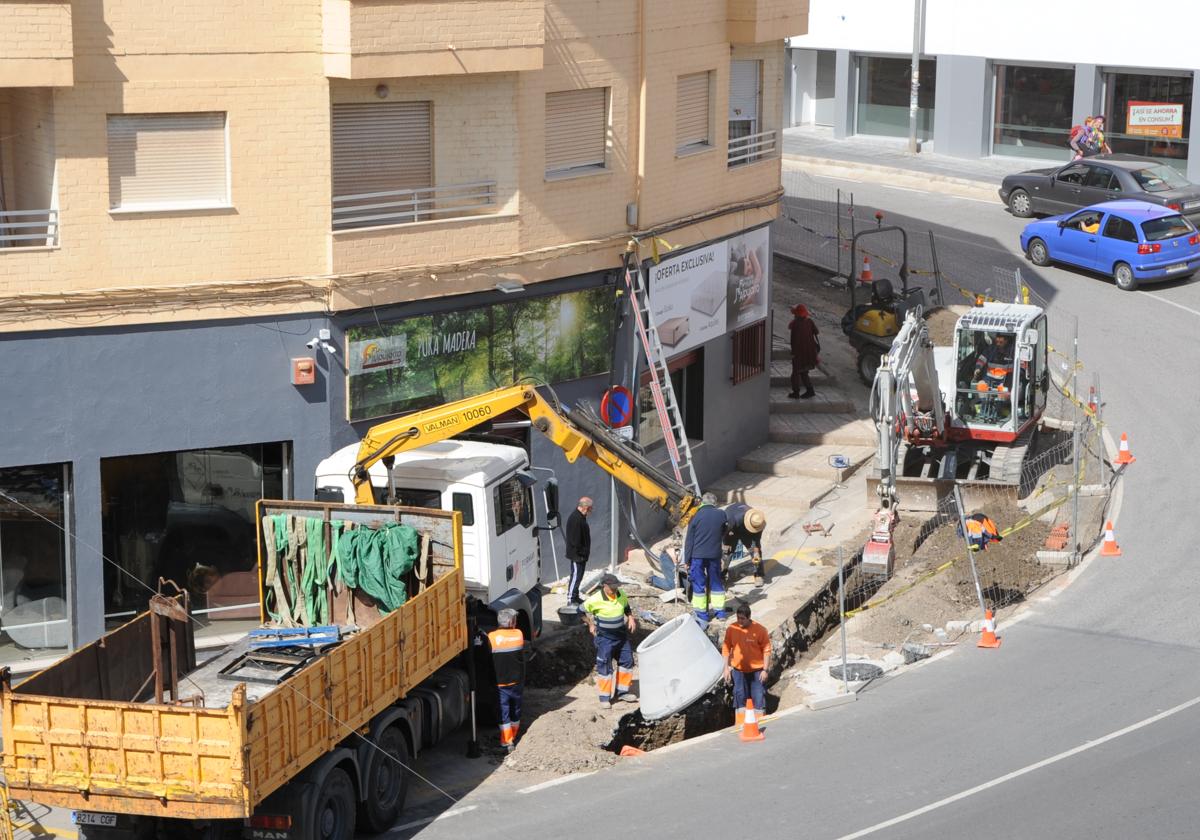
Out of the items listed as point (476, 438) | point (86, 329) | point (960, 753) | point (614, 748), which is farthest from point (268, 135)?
point (960, 753)

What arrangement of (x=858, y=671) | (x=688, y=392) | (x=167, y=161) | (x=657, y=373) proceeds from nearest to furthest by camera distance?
(x=858, y=671)
(x=167, y=161)
(x=657, y=373)
(x=688, y=392)

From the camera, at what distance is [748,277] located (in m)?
28.3

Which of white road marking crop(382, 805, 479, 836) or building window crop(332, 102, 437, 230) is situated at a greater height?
building window crop(332, 102, 437, 230)

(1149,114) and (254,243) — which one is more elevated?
(1149,114)

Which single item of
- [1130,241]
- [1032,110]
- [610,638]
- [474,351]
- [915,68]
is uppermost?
[915,68]

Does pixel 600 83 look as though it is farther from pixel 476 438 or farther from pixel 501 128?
pixel 476 438

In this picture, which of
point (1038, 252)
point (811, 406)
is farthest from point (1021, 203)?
point (811, 406)

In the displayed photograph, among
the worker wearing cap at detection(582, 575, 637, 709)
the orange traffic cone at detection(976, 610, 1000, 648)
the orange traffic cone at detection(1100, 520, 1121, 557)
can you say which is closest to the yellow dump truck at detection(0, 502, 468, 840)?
the worker wearing cap at detection(582, 575, 637, 709)

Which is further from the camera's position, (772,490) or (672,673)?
(772,490)

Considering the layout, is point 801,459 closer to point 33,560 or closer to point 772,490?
point 772,490

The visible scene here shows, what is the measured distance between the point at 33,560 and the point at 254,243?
15.5 ft

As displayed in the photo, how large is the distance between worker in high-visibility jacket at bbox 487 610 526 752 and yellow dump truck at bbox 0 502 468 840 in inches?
15.5

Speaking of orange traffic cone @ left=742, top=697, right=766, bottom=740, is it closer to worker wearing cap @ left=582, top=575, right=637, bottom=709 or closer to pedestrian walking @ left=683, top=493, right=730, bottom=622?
worker wearing cap @ left=582, top=575, right=637, bottom=709

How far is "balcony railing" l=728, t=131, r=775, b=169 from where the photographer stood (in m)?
27.8
